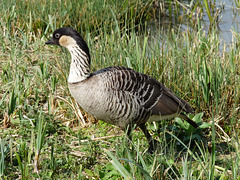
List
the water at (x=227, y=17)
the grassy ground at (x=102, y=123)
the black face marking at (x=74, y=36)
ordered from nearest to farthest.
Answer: the grassy ground at (x=102, y=123) → the black face marking at (x=74, y=36) → the water at (x=227, y=17)

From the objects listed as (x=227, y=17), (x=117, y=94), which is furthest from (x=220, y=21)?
(x=117, y=94)

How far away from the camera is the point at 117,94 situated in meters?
3.68

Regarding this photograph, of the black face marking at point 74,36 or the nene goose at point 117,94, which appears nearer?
the nene goose at point 117,94

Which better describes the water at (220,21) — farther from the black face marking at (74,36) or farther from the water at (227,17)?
the black face marking at (74,36)

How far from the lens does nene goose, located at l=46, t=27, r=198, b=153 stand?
3658 mm

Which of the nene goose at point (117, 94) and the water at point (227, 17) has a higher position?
the water at point (227, 17)

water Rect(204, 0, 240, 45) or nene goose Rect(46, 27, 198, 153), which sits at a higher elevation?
water Rect(204, 0, 240, 45)

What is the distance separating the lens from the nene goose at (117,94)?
366cm

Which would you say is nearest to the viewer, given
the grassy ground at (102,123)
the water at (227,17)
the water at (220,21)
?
the grassy ground at (102,123)

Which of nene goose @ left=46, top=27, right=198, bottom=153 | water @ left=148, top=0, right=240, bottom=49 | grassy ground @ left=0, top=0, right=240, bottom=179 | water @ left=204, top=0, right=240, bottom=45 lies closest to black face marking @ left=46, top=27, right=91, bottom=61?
nene goose @ left=46, top=27, right=198, bottom=153

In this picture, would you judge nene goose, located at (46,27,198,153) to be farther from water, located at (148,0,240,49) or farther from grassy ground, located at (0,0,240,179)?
water, located at (148,0,240,49)

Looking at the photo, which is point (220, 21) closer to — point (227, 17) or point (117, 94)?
point (227, 17)

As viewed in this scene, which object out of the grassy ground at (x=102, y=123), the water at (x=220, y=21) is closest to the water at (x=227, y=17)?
the water at (x=220, y=21)

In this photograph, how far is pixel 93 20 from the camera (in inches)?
265
